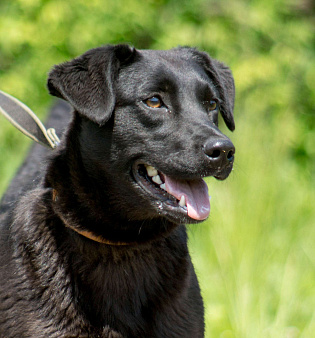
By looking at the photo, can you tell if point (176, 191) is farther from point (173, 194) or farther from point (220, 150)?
point (220, 150)

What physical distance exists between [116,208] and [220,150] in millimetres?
643

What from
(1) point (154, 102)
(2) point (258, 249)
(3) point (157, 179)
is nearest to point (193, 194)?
(3) point (157, 179)

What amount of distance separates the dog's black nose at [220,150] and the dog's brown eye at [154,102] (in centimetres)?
38

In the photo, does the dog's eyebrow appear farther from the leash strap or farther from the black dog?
the leash strap

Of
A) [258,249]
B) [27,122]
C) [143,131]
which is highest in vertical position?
[143,131]

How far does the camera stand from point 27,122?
330 cm

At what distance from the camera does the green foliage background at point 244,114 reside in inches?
179

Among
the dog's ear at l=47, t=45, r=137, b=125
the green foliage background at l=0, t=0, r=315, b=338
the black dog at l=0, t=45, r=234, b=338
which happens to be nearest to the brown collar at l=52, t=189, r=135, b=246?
the black dog at l=0, t=45, r=234, b=338

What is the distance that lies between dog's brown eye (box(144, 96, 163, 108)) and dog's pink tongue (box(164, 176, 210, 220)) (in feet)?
1.18

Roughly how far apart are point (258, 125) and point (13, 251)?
326cm

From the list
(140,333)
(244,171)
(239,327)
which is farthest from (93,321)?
(244,171)

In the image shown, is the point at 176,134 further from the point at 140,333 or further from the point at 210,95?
the point at 140,333

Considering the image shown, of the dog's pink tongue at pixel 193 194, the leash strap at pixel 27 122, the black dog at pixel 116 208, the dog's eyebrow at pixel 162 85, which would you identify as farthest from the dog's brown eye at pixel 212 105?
the leash strap at pixel 27 122

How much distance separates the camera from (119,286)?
296 centimetres
